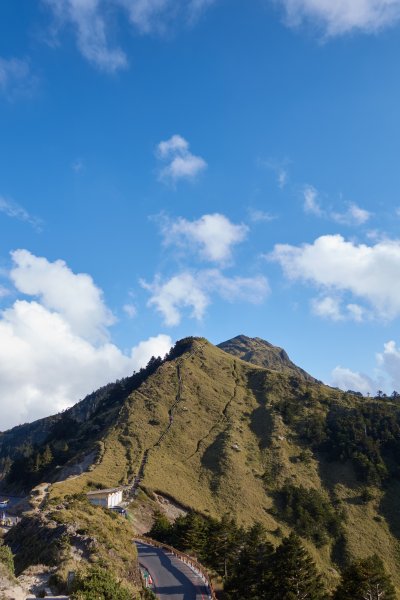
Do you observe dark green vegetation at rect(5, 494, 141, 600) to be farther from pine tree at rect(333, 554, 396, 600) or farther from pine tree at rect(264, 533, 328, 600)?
pine tree at rect(333, 554, 396, 600)

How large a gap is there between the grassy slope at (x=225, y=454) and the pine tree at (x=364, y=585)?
28.5m

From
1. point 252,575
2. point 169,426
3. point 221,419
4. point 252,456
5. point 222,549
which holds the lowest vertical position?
point 252,575

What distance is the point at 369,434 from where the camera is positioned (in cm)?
11156

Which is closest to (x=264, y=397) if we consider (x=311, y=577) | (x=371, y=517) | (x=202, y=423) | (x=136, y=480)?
(x=202, y=423)

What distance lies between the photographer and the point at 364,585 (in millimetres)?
35781

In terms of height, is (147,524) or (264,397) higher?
(264,397)

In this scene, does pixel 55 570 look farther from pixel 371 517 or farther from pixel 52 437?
pixel 52 437

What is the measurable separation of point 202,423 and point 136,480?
102ft

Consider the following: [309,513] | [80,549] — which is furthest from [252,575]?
[309,513]

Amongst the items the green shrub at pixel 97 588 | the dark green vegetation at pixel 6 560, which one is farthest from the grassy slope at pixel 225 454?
the green shrub at pixel 97 588

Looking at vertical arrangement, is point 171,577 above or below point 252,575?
above

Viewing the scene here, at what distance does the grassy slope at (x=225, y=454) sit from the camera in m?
78.8

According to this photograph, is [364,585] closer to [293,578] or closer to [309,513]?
[293,578]

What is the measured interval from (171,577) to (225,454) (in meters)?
54.8
